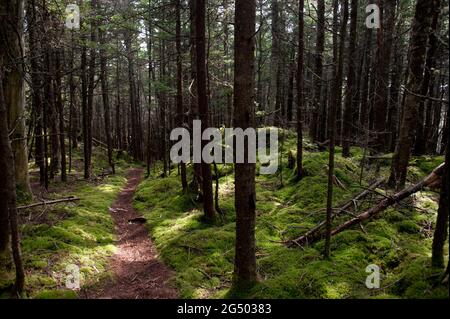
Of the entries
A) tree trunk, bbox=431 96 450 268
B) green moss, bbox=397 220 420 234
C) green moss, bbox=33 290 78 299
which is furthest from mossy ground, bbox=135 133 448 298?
green moss, bbox=33 290 78 299

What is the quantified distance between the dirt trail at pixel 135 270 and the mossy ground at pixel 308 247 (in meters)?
0.29

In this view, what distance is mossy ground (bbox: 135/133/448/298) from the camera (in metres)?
5.72

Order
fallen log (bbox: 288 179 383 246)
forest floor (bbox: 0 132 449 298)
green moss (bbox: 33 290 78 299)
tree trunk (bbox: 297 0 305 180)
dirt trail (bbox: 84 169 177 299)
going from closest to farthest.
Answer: green moss (bbox: 33 290 78 299) < forest floor (bbox: 0 132 449 298) < dirt trail (bbox: 84 169 177 299) < fallen log (bbox: 288 179 383 246) < tree trunk (bbox: 297 0 305 180)

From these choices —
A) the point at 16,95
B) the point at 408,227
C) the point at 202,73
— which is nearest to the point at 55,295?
the point at 16,95

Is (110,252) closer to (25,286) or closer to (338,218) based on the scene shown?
(25,286)

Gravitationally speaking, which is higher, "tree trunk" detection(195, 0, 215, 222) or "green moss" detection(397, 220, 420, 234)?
"tree trunk" detection(195, 0, 215, 222)

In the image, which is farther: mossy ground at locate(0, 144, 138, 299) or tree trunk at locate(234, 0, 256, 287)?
mossy ground at locate(0, 144, 138, 299)

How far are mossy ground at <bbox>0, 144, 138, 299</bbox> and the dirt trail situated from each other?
31cm

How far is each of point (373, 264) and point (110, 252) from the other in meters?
6.40

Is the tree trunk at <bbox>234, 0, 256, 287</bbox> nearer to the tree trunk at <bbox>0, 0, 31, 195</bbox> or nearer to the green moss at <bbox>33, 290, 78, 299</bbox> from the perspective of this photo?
the green moss at <bbox>33, 290, 78, 299</bbox>

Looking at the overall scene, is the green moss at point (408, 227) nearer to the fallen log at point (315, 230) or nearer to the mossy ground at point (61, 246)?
the fallen log at point (315, 230)

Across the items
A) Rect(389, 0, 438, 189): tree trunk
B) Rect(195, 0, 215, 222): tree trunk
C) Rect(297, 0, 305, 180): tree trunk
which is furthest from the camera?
Rect(297, 0, 305, 180): tree trunk

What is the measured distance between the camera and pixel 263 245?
8391mm
